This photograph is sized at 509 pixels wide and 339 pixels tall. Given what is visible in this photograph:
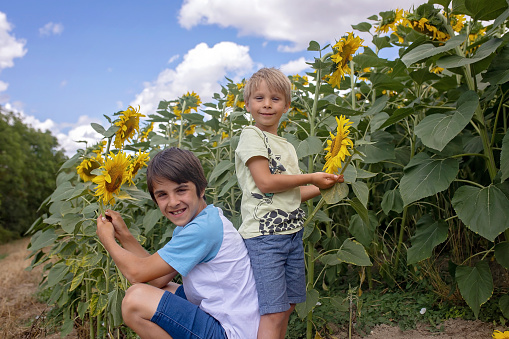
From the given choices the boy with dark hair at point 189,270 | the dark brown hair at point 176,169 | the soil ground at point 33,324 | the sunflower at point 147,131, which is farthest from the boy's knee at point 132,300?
the sunflower at point 147,131

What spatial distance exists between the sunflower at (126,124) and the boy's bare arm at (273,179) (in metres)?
0.84

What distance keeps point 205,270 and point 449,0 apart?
178 cm

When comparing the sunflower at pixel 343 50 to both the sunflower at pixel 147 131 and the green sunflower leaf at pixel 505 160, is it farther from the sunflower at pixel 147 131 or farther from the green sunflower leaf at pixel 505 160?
the sunflower at pixel 147 131

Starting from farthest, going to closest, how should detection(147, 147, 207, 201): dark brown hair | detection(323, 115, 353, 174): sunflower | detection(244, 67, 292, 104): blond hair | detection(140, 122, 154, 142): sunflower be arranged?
1. detection(140, 122, 154, 142): sunflower
2. detection(244, 67, 292, 104): blond hair
3. detection(147, 147, 207, 201): dark brown hair
4. detection(323, 115, 353, 174): sunflower

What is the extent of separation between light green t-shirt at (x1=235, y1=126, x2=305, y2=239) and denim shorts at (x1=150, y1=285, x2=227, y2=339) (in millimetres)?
334

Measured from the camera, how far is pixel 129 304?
1.48 metres

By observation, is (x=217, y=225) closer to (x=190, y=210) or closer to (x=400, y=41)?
(x=190, y=210)

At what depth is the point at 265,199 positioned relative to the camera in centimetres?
162

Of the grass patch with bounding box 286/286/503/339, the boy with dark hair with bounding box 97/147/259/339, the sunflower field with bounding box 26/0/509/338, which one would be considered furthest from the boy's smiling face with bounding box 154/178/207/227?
the grass patch with bounding box 286/286/503/339

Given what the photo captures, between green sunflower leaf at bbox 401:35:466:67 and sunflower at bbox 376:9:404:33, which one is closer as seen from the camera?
green sunflower leaf at bbox 401:35:466:67

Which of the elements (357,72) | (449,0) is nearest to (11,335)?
(357,72)

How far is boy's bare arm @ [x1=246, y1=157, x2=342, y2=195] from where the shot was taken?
1.48m

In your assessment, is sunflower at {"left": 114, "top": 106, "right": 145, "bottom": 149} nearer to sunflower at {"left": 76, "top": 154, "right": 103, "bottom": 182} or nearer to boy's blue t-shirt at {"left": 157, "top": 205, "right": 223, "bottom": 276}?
sunflower at {"left": 76, "top": 154, "right": 103, "bottom": 182}

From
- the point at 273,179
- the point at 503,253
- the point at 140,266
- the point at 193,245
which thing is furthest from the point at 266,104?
the point at 503,253
